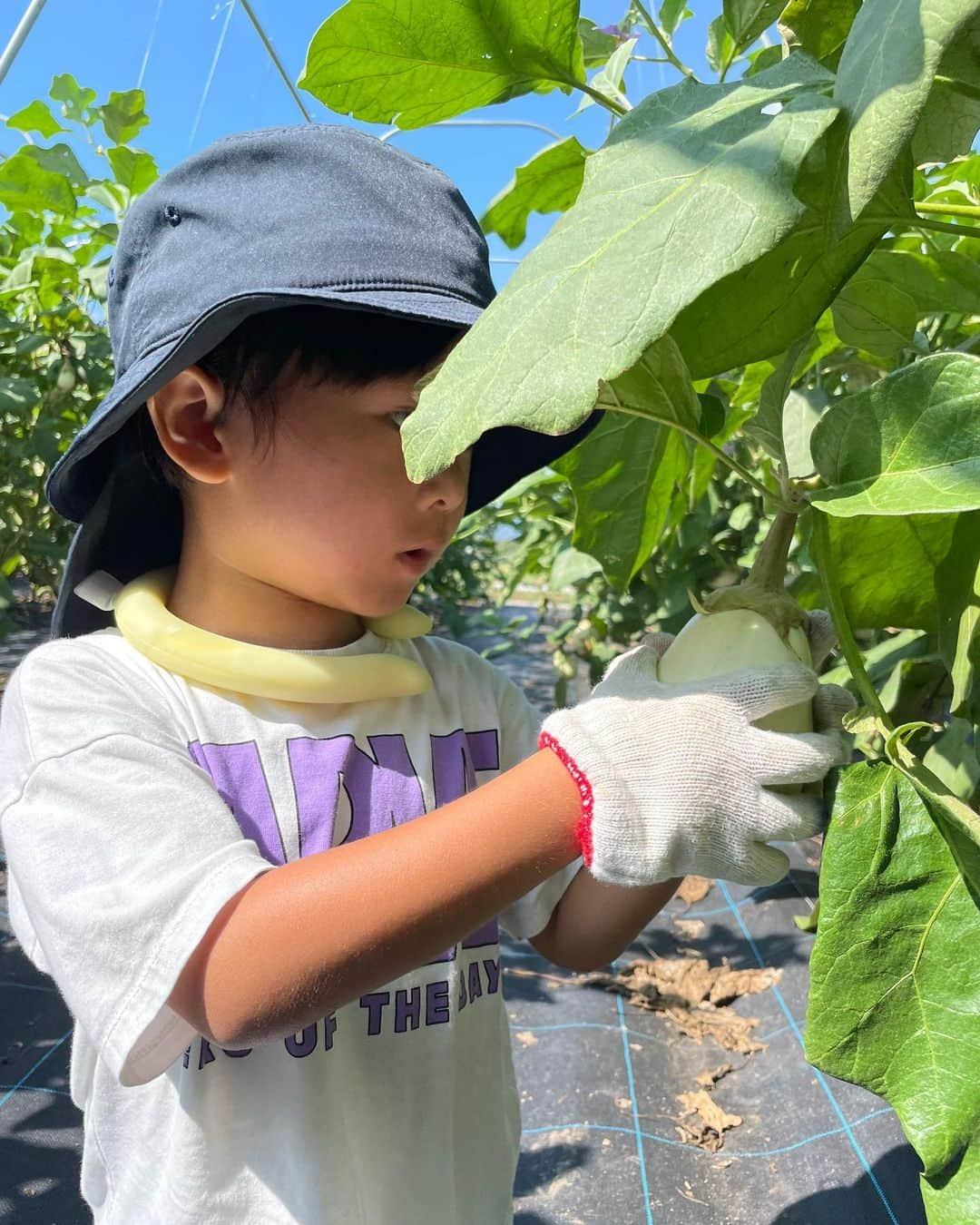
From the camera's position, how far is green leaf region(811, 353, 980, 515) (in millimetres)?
446

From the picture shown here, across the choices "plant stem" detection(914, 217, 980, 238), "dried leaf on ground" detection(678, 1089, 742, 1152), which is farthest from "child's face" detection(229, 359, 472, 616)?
"dried leaf on ground" detection(678, 1089, 742, 1152)

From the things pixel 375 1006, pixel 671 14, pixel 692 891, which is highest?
pixel 671 14

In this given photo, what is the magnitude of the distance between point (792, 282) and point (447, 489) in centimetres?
30

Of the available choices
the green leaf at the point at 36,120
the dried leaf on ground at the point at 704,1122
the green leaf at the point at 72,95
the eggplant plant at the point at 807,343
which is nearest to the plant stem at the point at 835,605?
the eggplant plant at the point at 807,343

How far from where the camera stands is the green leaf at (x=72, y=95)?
2609 millimetres

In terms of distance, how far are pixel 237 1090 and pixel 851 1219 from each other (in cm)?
115

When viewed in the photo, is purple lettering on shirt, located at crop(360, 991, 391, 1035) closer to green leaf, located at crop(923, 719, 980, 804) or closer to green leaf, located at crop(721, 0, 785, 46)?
green leaf, located at crop(923, 719, 980, 804)

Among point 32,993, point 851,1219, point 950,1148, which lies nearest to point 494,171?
point 32,993

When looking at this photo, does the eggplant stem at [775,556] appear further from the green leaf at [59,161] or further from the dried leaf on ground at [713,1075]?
the green leaf at [59,161]

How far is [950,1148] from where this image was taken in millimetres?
488

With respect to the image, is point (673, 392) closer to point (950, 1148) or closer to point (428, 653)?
point (950, 1148)

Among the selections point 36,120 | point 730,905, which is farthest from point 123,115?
point 730,905

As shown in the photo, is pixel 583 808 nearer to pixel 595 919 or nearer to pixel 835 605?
pixel 835 605

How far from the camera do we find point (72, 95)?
2627 millimetres
